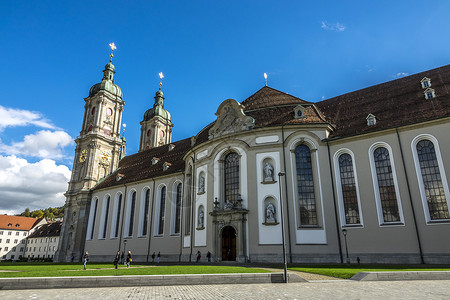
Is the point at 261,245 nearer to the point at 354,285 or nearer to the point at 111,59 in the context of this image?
the point at 354,285

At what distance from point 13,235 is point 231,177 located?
8846 centimetres

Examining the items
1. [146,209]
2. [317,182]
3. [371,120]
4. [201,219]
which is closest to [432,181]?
[371,120]

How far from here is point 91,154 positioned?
52.2m

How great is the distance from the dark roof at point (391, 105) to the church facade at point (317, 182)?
0.13 meters

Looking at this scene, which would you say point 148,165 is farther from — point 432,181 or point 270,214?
point 432,181

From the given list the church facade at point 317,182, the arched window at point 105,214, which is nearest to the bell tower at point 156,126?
the arched window at point 105,214

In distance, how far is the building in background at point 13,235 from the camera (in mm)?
88312

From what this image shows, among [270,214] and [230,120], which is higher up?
[230,120]

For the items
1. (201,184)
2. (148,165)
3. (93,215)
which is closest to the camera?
(201,184)

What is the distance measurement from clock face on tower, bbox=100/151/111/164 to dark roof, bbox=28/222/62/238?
4016cm

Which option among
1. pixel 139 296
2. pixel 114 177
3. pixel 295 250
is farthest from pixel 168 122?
pixel 139 296

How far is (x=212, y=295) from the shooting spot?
11047 mm

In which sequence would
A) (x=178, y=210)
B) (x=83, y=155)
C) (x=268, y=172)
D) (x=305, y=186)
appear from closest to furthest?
(x=305, y=186) → (x=268, y=172) → (x=178, y=210) → (x=83, y=155)

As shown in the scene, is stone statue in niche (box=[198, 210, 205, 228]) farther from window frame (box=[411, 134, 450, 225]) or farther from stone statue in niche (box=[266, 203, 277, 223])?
window frame (box=[411, 134, 450, 225])
